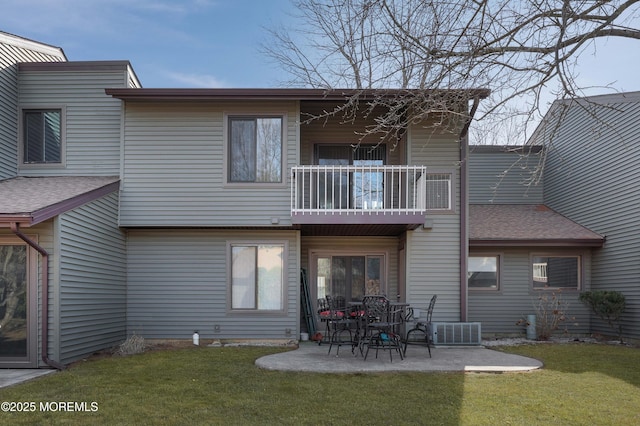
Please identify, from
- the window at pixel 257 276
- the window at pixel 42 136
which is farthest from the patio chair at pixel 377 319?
the window at pixel 42 136

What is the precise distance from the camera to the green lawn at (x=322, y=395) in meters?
4.74

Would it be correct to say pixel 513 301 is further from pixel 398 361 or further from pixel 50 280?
pixel 50 280

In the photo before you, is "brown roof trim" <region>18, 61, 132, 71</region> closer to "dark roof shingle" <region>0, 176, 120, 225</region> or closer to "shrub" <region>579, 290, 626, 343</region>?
"dark roof shingle" <region>0, 176, 120, 225</region>

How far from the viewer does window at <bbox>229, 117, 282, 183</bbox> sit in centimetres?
966

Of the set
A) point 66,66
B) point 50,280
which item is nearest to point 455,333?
point 50,280

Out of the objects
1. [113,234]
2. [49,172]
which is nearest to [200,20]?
[49,172]

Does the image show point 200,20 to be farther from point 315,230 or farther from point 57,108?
point 315,230

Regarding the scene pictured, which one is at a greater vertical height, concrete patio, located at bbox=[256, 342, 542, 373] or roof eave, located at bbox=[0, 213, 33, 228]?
roof eave, located at bbox=[0, 213, 33, 228]

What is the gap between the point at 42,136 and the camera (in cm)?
995

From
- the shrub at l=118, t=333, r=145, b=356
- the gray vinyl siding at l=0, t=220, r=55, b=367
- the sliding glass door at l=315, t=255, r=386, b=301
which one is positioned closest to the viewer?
the gray vinyl siding at l=0, t=220, r=55, b=367

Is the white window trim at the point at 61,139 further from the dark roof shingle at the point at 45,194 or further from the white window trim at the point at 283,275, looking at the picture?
the white window trim at the point at 283,275

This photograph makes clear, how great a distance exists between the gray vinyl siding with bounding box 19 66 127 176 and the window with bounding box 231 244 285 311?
126 inches

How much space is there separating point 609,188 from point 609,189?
0.08 ft

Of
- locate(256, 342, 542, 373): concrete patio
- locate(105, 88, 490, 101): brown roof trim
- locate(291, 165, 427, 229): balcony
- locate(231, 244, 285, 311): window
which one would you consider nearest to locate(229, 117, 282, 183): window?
locate(105, 88, 490, 101): brown roof trim
